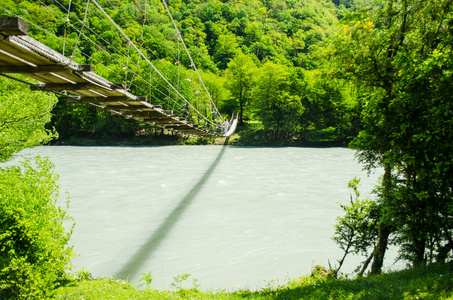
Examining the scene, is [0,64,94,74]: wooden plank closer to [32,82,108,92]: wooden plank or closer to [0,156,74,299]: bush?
[32,82,108,92]: wooden plank

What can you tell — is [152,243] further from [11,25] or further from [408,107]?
[408,107]

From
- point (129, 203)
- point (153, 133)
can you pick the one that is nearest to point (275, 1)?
point (153, 133)

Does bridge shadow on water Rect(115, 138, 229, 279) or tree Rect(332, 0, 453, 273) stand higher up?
tree Rect(332, 0, 453, 273)

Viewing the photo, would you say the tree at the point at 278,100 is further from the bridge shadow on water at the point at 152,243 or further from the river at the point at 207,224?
the bridge shadow on water at the point at 152,243

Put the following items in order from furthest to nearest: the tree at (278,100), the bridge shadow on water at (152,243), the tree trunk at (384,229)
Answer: the tree at (278,100), the bridge shadow on water at (152,243), the tree trunk at (384,229)

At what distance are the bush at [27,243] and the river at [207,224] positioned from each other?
6.18ft

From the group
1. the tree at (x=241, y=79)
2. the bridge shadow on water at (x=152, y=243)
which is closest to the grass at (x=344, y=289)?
the bridge shadow on water at (x=152, y=243)

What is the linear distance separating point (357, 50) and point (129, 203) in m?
8.80

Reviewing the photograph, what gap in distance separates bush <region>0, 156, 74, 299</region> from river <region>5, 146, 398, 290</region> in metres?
1.88

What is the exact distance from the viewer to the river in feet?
19.7

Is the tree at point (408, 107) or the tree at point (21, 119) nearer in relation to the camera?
the tree at point (408, 107)

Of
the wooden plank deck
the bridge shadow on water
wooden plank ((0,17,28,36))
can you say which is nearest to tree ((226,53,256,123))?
the bridge shadow on water

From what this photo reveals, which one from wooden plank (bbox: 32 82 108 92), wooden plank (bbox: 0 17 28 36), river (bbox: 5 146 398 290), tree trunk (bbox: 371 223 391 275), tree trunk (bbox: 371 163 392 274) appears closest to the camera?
wooden plank (bbox: 0 17 28 36)

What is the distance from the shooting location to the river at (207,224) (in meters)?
6.02
